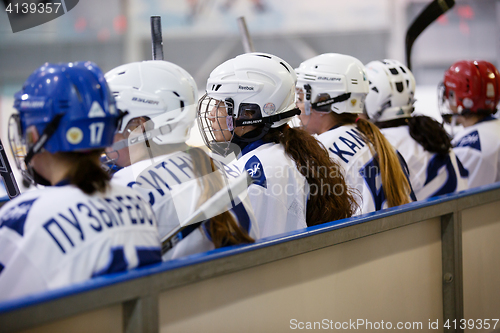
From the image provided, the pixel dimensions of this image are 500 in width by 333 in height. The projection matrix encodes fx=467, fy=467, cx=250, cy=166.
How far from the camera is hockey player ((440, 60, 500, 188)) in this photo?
10.5 ft

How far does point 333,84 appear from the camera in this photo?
2.65m

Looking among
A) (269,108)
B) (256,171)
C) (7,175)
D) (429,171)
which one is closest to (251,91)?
(269,108)

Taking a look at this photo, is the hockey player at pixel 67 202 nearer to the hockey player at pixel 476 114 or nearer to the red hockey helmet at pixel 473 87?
the hockey player at pixel 476 114

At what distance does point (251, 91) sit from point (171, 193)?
2.66 feet

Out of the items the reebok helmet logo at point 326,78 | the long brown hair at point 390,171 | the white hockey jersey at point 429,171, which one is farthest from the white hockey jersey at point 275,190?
the white hockey jersey at point 429,171

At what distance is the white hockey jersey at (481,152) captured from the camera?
3188mm

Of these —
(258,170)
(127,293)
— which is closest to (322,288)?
(258,170)

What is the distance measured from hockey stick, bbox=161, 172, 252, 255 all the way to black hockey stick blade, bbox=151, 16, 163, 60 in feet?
3.51

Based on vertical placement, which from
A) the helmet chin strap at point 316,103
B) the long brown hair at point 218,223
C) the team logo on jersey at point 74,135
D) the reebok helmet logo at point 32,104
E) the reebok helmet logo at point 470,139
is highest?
the helmet chin strap at point 316,103

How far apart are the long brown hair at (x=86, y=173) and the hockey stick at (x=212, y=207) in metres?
0.26

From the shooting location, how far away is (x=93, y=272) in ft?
3.49

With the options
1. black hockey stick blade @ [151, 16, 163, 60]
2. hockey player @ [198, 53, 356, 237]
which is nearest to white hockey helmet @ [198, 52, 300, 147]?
hockey player @ [198, 53, 356, 237]

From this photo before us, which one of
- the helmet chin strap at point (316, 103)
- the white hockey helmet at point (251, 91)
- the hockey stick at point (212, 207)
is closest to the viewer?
the hockey stick at point (212, 207)

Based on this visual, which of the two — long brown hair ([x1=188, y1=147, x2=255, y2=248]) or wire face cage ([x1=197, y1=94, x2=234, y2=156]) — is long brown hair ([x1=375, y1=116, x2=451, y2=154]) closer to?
wire face cage ([x1=197, y1=94, x2=234, y2=156])
